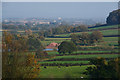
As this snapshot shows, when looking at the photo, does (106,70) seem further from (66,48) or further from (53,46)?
(53,46)

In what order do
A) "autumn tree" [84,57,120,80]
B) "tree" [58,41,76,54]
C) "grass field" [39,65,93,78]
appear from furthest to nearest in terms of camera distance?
"tree" [58,41,76,54] < "autumn tree" [84,57,120,80] < "grass field" [39,65,93,78]

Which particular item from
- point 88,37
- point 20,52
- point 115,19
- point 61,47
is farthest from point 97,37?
point 20,52

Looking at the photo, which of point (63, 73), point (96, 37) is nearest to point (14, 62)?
point (63, 73)

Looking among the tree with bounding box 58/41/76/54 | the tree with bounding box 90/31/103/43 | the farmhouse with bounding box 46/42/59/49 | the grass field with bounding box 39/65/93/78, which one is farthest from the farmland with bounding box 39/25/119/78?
the farmhouse with bounding box 46/42/59/49

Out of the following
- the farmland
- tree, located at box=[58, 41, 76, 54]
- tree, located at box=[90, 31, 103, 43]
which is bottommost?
the farmland

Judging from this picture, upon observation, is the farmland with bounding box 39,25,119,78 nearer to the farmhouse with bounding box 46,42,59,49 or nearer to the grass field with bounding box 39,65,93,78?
the grass field with bounding box 39,65,93,78

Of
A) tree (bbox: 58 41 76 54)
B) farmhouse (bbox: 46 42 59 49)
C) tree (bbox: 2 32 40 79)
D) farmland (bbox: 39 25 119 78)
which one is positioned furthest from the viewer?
farmhouse (bbox: 46 42 59 49)

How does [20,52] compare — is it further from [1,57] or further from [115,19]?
[115,19]

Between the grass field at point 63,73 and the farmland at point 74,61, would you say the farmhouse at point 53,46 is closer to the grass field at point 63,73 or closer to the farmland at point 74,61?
the farmland at point 74,61

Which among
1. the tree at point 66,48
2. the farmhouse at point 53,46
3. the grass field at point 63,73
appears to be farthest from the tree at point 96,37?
the grass field at point 63,73

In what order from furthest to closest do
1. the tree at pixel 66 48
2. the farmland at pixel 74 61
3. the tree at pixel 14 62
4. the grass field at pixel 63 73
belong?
1. the tree at pixel 66 48
2. the farmland at pixel 74 61
3. the tree at pixel 14 62
4. the grass field at pixel 63 73

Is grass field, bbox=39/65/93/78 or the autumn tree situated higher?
the autumn tree
